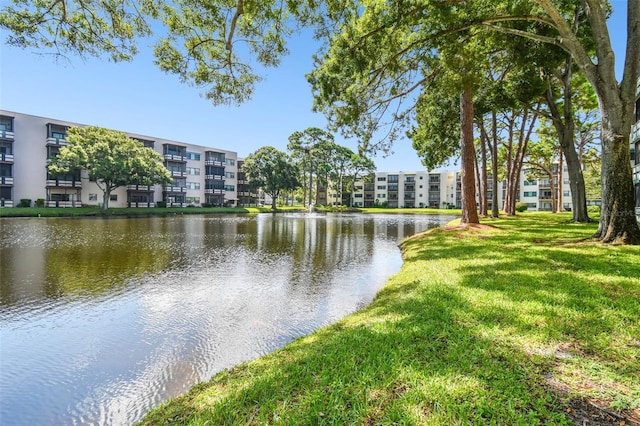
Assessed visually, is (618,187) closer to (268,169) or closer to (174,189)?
(268,169)

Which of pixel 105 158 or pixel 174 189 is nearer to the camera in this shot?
pixel 105 158

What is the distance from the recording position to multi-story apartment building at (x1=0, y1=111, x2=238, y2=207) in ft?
125

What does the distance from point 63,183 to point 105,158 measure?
33.3 feet

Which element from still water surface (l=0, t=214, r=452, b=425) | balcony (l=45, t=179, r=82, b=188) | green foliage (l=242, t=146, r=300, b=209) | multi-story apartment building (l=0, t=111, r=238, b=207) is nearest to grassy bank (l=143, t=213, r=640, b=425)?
still water surface (l=0, t=214, r=452, b=425)

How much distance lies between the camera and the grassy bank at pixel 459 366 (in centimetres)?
258

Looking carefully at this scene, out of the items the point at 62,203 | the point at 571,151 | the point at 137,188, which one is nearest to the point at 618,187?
the point at 571,151

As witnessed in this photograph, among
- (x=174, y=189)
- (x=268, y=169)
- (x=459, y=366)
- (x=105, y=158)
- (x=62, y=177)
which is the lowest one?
(x=459, y=366)

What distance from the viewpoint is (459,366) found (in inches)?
125

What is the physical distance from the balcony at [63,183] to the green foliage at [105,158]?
4.47 metres

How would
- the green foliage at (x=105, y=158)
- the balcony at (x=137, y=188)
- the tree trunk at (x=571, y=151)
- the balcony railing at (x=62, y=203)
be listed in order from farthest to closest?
the balcony at (x=137, y=188) < the balcony railing at (x=62, y=203) < the green foliage at (x=105, y=158) < the tree trunk at (x=571, y=151)

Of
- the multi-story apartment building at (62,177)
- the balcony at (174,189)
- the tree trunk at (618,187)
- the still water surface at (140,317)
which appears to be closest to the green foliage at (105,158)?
the multi-story apartment building at (62,177)

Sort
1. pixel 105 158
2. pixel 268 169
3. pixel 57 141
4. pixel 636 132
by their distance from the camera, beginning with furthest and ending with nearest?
pixel 268 169
pixel 57 141
pixel 105 158
pixel 636 132

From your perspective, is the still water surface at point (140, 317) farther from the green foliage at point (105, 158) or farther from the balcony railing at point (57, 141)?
the balcony railing at point (57, 141)

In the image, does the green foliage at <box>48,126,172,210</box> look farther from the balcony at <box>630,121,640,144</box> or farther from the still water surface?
the balcony at <box>630,121,640,144</box>
